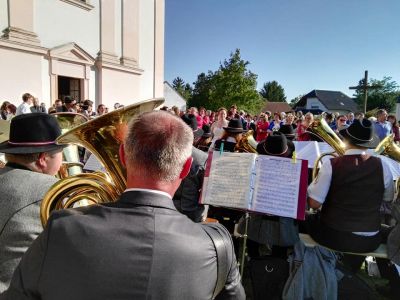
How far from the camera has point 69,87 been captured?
42.3ft

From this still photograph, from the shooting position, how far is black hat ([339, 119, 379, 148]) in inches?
110

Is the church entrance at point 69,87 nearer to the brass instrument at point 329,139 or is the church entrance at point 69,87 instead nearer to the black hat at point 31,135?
the brass instrument at point 329,139

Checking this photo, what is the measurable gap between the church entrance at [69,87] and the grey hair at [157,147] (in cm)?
1256

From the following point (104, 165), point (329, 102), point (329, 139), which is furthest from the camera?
point (329, 102)

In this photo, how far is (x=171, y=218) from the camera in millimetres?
1050

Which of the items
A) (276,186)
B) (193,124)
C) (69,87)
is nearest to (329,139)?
(276,186)

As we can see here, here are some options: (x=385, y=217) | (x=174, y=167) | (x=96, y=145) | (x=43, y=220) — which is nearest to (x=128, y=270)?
(x=174, y=167)

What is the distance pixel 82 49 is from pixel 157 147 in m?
12.7

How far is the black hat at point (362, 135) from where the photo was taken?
280 centimetres

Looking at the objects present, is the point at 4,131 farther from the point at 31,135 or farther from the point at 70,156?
the point at 31,135

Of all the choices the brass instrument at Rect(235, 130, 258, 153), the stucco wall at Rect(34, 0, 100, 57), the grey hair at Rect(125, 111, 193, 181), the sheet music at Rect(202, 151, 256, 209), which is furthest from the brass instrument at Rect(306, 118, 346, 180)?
the stucco wall at Rect(34, 0, 100, 57)

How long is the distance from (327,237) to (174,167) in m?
2.31

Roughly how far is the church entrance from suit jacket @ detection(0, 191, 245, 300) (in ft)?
41.5

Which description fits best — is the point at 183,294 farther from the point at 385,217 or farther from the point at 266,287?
the point at 385,217
